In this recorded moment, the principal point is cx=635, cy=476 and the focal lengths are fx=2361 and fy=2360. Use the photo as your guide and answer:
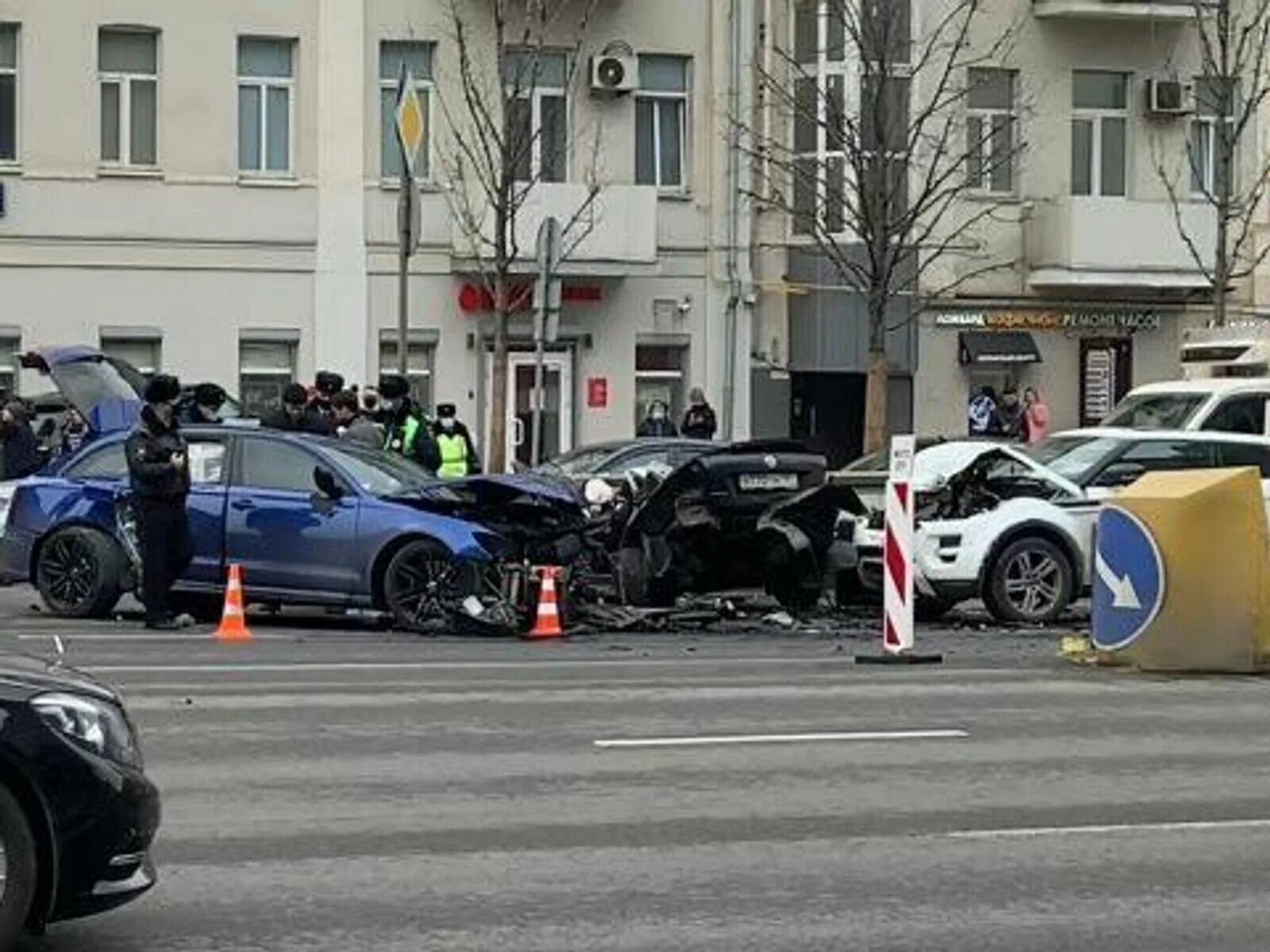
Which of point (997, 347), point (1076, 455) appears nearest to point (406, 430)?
point (1076, 455)

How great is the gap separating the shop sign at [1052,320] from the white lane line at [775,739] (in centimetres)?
2511

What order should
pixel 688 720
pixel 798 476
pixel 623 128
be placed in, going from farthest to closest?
pixel 623 128 → pixel 798 476 → pixel 688 720

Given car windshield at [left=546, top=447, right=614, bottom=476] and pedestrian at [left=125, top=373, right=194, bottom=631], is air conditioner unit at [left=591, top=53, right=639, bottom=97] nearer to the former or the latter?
car windshield at [left=546, top=447, right=614, bottom=476]

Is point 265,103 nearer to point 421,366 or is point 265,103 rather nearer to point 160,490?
point 421,366

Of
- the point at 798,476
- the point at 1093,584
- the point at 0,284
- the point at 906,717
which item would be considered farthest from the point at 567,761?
the point at 0,284

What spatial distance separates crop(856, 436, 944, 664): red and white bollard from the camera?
16422 mm

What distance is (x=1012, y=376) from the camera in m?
37.6

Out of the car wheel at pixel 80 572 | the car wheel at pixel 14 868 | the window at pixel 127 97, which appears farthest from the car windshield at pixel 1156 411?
the car wheel at pixel 14 868

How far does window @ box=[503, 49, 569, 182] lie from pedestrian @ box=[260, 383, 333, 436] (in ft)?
40.5

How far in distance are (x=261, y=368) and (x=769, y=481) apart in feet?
56.9

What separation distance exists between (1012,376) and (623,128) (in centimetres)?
736

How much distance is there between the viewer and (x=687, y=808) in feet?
33.0

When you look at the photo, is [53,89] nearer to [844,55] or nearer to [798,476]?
[844,55]

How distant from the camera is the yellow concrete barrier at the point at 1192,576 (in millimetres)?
15742
